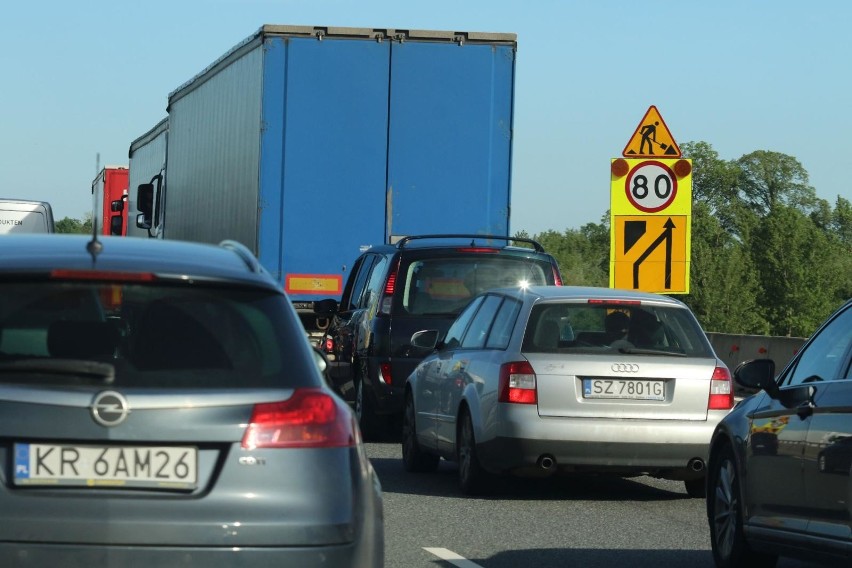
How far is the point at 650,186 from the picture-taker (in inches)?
661

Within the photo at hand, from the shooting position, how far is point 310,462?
5.18m

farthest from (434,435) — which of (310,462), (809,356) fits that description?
(310,462)

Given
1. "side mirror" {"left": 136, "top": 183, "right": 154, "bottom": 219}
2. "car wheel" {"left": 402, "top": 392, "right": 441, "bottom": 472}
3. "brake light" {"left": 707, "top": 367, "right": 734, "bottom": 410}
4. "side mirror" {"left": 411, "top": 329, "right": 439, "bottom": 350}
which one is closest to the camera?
"brake light" {"left": 707, "top": 367, "right": 734, "bottom": 410}

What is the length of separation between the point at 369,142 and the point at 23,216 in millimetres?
7980

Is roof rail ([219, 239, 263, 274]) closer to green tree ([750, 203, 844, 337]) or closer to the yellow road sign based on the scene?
the yellow road sign

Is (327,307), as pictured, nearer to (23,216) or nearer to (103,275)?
(23,216)

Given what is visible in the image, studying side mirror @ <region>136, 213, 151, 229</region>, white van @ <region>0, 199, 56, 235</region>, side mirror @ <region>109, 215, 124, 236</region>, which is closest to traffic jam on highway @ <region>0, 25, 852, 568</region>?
white van @ <region>0, 199, 56, 235</region>

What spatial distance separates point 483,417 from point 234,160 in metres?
11.8

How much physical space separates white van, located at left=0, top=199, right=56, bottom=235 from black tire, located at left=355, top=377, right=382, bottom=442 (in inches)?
447

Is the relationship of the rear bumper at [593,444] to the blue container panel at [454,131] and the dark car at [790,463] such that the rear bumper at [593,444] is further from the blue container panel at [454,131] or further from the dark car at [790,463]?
the blue container panel at [454,131]

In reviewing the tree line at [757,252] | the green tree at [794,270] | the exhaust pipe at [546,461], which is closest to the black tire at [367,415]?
the exhaust pipe at [546,461]

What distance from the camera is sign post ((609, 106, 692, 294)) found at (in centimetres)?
1678

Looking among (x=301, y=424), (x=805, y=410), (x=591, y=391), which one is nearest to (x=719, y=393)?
(x=591, y=391)

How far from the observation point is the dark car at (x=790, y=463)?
22.6ft
